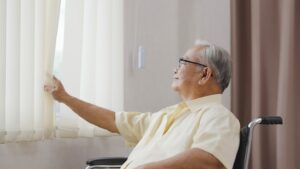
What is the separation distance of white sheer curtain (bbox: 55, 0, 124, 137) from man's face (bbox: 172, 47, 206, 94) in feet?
1.70

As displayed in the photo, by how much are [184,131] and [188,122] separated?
5 cm

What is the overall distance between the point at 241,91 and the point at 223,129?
39.8 inches

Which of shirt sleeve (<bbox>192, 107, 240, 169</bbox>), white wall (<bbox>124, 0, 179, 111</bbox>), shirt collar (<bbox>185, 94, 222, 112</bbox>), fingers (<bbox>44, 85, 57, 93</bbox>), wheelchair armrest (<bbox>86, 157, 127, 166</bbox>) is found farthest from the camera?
white wall (<bbox>124, 0, 179, 111</bbox>)

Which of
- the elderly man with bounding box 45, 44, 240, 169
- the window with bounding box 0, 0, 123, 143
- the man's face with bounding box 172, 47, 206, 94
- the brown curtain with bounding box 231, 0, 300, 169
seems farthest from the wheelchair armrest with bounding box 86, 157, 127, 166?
the brown curtain with bounding box 231, 0, 300, 169

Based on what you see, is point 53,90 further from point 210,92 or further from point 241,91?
point 241,91

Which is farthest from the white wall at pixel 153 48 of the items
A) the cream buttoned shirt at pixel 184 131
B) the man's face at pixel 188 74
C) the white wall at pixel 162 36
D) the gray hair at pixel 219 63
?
the gray hair at pixel 219 63

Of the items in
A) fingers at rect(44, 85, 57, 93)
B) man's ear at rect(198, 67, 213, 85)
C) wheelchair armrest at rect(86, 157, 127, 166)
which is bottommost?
wheelchair armrest at rect(86, 157, 127, 166)

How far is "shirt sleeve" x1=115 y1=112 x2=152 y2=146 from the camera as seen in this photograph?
197 cm

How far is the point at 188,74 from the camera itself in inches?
71.0

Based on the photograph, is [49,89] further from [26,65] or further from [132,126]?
[132,126]

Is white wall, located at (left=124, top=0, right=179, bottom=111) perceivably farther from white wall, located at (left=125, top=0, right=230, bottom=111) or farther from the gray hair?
the gray hair

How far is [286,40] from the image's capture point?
2205 millimetres

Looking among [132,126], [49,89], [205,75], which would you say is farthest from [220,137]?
[49,89]

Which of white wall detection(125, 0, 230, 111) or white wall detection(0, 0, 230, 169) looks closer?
white wall detection(0, 0, 230, 169)
